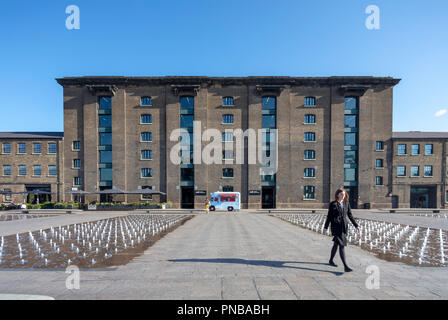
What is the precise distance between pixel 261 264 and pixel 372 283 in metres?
2.84

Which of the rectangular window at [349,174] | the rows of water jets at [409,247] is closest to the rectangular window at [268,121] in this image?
the rectangular window at [349,174]

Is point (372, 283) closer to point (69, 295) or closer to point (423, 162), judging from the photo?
point (69, 295)

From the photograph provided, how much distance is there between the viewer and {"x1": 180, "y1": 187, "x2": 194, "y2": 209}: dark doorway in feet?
122

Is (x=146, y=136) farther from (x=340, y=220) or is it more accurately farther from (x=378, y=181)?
(x=378, y=181)

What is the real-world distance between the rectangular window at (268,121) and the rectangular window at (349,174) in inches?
549

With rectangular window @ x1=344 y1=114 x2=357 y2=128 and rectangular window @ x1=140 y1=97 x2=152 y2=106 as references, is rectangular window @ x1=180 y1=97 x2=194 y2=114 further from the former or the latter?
rectangular window @ x1=344 y1=114 x2=357 y2=128

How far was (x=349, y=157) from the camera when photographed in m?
36.8

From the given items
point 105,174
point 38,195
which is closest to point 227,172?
point 105,174

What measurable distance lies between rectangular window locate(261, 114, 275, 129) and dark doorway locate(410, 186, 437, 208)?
25161mm

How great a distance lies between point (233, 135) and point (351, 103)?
795 inches

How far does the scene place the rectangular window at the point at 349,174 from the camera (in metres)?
36.6

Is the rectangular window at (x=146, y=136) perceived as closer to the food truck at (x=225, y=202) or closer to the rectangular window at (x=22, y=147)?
the food truck at (x=225, y=202)

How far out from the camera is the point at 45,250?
28.9 feet

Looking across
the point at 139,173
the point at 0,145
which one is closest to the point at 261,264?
the point at 139,173
